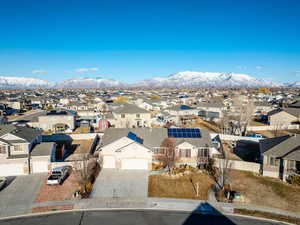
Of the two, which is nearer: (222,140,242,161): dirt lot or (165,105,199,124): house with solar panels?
(222,140,242,161): dirt lot

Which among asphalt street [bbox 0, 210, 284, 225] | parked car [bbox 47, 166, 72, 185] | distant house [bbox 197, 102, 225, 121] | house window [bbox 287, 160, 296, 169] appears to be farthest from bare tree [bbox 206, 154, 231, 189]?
distant house [bbox 197, 102, 225, 121]

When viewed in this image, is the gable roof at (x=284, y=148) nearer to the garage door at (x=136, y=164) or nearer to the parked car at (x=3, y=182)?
the garage door at (x=136, y=164)

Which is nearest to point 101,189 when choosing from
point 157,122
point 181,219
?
point 181,219

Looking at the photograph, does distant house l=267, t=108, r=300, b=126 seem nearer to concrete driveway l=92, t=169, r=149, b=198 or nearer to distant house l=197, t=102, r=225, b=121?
distant house l=197, t=102, r=225, b=121

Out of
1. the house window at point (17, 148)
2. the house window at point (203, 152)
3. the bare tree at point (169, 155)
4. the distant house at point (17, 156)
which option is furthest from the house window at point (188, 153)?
the house window at point (17, 148)

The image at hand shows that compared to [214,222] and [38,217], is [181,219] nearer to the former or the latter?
[214,222]

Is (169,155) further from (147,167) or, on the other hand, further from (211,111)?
(211,111)
